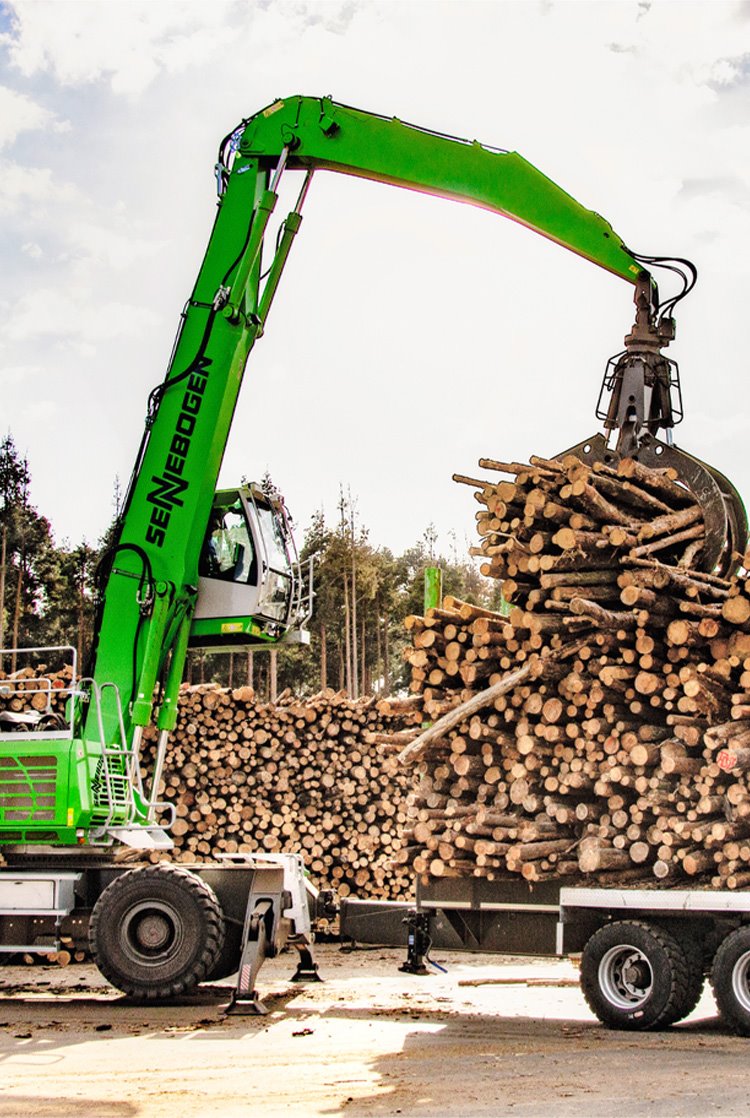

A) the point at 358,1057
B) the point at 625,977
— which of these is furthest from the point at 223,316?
the point at 358,1057

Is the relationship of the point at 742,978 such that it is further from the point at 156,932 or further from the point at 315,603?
the point at 315,603

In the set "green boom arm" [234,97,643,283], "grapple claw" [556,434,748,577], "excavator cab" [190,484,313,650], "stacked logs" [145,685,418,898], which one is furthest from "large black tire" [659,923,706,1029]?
"stacked logs" [145,685,418,898]

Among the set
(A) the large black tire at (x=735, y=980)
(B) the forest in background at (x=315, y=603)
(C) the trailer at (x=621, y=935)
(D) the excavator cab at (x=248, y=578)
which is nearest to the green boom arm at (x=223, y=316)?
(D) the excavator cab at (x=248, y=578)

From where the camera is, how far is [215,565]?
491 inches

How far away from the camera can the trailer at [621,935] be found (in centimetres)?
912

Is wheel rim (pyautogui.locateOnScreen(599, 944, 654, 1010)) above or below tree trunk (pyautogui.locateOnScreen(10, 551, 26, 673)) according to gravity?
below

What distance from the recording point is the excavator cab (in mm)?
12242

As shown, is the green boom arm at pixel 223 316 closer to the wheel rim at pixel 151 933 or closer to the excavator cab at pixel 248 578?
the excavator cab at pixel 248 578

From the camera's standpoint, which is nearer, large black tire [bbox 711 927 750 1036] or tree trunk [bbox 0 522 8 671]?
large black tire [bbox 711 927 750 1036]

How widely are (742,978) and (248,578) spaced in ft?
17.4

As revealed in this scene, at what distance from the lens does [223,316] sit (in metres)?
12.8

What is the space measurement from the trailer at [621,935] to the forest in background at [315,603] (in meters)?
23.0

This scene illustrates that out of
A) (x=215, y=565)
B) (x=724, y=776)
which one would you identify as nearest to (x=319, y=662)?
(x=215, y=565)

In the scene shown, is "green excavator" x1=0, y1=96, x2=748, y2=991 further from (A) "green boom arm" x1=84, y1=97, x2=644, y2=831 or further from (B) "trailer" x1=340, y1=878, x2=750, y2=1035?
(B) "trailer" x1=340, y1=878, x2=750, y2=1035
